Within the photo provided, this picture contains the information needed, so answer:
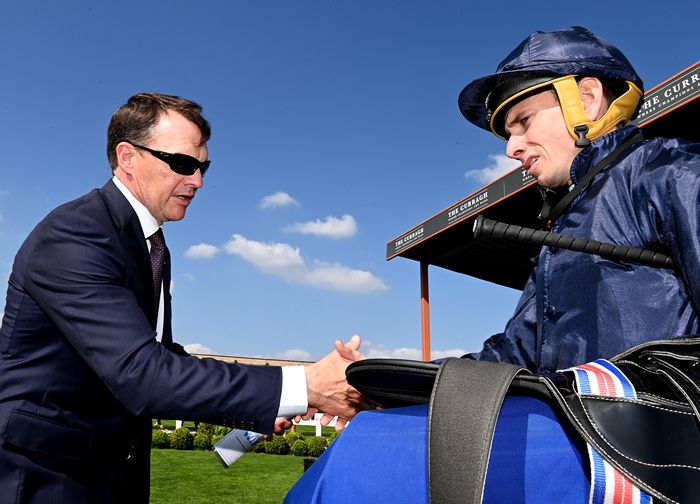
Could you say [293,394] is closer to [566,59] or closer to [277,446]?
[566,59]

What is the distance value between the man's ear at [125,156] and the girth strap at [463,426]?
2.30 m

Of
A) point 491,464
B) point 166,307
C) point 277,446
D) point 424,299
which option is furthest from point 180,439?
point 491,464

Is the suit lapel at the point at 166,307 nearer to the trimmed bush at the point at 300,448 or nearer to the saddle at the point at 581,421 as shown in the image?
the saddle at the point at 581,421

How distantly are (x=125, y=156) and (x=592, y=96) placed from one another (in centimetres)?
212

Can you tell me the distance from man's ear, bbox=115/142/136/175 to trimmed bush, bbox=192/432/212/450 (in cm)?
1831

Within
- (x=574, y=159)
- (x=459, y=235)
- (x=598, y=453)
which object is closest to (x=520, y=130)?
→ (x=574, y=159)

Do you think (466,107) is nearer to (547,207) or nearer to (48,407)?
(547,207)

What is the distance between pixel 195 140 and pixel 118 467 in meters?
1.54

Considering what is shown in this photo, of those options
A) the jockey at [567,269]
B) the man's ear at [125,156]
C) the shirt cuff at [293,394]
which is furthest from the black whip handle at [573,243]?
the man's ear at [125,156]

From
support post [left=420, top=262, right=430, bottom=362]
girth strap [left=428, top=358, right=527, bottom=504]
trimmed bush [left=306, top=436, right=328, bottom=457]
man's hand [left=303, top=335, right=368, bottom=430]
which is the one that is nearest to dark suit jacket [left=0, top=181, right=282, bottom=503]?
man's hand [left=303, top=335, right=368, bottom=430]

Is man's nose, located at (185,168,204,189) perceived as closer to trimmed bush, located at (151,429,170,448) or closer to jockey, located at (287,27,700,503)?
jockey, located at (287,27,700,503)

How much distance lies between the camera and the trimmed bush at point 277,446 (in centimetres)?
1953

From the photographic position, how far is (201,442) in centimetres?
1970

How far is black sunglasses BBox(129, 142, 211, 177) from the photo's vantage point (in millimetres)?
2891
